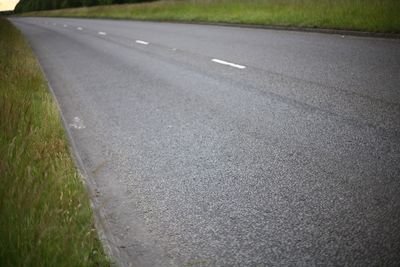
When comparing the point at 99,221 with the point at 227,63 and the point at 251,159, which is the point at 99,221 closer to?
the point at 251,159

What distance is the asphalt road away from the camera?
104 inches

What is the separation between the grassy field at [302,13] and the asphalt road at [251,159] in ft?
8.52

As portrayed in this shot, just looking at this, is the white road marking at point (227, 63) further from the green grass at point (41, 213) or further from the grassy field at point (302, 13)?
the green grass at point (41, 213)

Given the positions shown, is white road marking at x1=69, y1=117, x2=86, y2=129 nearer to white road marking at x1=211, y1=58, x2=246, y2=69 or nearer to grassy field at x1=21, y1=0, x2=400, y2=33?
white road marking at x1=211, y1=58, x2=246, y2=69

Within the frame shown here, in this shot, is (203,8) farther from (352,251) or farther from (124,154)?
(352,251)

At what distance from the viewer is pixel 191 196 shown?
11.0 feet

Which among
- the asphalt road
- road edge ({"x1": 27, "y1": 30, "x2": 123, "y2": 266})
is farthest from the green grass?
the asphalt road

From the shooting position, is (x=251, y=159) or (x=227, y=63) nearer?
(x=251, y=159)

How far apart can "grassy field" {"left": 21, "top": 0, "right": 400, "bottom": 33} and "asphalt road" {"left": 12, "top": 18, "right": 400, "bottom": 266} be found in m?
2.60

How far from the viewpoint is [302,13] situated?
45.2ft

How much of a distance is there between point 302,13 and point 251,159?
38.2ft

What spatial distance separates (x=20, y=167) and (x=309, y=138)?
3.20 metres

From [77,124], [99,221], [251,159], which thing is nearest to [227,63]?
[77,124]

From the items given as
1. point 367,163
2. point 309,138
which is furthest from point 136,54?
point 367,163
